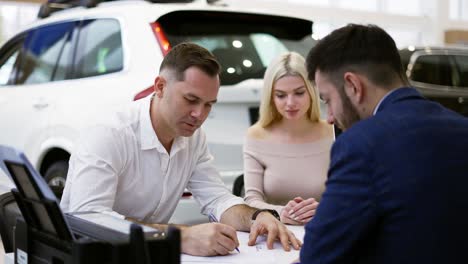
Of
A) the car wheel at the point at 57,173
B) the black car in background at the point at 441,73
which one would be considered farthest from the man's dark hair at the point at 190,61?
the black car in background at the point at 441,73

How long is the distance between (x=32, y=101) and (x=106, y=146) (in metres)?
2.44

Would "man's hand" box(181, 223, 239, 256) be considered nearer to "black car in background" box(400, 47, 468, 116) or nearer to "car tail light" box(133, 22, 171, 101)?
"car tail light" box(133, 22, 171, 101)

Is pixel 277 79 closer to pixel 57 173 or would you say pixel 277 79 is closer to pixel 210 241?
pixel 210 241

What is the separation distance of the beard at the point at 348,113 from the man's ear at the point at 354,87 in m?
0.01

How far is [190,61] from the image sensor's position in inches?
97.3

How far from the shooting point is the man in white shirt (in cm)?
227

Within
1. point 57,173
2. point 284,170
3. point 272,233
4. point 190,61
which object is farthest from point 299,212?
point 57,173

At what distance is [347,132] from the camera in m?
1.50

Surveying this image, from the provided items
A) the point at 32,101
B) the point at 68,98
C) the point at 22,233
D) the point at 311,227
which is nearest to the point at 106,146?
the point at 22,233

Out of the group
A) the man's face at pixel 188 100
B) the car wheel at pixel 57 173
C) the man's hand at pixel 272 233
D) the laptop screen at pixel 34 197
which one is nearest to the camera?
the laptop screen at pixel 34 197

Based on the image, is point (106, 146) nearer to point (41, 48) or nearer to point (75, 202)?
point (75, 202)

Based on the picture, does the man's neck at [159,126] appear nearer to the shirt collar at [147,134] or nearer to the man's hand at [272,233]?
the shirt collar at [147,134]

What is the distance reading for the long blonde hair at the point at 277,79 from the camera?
11.1 feet

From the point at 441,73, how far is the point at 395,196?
607cm
